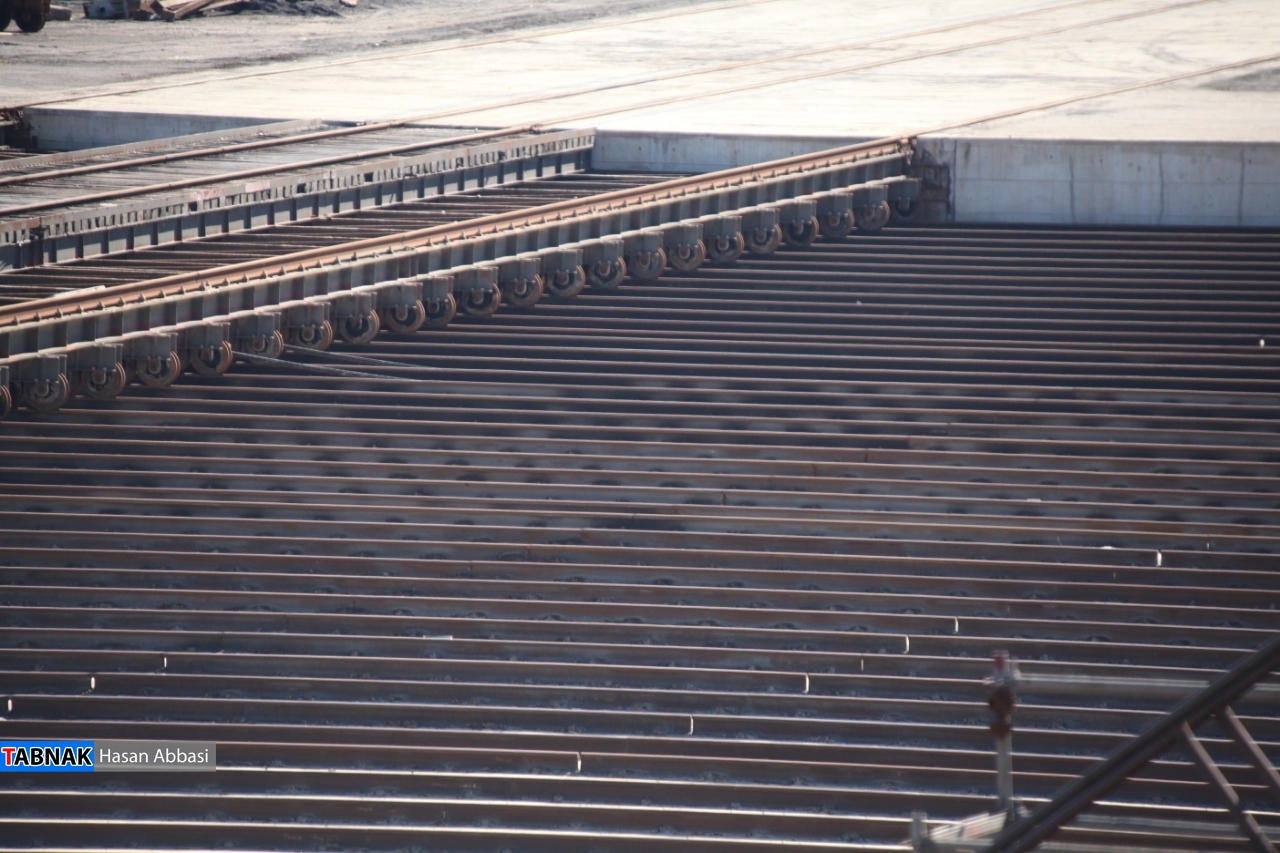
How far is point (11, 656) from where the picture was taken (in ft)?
31.0

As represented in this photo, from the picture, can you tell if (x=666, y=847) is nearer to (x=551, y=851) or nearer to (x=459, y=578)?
(x=551, y=851)

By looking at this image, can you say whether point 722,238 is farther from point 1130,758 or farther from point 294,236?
point 1130,758

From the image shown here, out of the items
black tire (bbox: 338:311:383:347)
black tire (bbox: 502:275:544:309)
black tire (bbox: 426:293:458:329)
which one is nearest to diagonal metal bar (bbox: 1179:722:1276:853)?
black tire (bbox: 338:311:383:347)

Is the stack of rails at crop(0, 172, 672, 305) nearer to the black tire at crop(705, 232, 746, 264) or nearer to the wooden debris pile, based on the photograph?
the black tire at crop(705, 232, 746, 264)

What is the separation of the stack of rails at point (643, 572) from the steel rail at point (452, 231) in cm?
95

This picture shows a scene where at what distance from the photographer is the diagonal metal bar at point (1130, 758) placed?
15.7ft

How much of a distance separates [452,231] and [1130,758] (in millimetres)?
11567

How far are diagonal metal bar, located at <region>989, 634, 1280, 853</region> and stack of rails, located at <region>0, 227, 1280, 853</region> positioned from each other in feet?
1.08

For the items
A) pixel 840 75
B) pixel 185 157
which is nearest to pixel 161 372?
pixel 185 157

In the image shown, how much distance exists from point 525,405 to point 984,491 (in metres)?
4.26

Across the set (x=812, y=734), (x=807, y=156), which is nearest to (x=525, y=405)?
(x=812, y=734)

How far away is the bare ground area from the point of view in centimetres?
2784

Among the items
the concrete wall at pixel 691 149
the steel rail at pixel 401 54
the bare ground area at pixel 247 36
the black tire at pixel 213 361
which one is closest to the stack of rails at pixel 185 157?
the concrete wall at pixel 691 149

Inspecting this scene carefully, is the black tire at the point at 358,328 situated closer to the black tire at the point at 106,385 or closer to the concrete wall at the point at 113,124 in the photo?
the black tire at the point at 106,385
